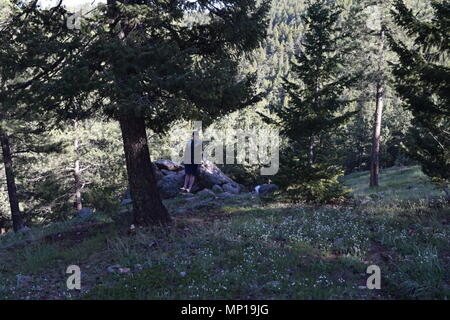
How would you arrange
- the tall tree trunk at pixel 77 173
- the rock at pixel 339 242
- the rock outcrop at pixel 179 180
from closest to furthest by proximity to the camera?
the rock at pixel 339 242, the rock outcrop at pixel 179 180, the tall tree trunk at pixel 77 173

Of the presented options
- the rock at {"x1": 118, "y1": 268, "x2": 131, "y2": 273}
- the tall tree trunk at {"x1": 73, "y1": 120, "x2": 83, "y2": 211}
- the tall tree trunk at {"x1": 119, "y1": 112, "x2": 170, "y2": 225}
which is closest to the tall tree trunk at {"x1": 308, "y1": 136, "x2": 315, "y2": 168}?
the tall tree trunk at {"x1": 119, "y1": 112, "x2": 170, "y2": 225}

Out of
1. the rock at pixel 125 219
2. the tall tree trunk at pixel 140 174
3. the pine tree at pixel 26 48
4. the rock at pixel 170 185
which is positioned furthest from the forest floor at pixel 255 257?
the rock at pixel 170 185

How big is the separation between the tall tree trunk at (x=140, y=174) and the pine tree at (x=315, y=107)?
4.37 meters

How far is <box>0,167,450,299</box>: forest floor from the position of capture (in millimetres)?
5301

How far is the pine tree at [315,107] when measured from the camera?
426 inches

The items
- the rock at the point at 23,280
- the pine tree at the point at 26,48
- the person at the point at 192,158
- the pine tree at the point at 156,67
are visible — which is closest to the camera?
the rock at the point at 23,280

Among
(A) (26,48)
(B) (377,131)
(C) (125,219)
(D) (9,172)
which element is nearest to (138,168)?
(C) (125,219)

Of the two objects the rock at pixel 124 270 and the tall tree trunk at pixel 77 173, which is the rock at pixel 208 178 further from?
the tall tree trunk at pixel 77 173

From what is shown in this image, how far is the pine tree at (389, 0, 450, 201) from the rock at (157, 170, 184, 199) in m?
10.5

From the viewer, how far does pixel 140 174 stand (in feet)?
28.5

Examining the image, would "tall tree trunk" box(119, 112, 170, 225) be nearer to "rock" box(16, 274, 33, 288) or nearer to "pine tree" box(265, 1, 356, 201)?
"rock" box(16, 274, 33, 288)

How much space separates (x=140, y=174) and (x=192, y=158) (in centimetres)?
629

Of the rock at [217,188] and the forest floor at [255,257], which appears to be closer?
the forest floor at [255,257]

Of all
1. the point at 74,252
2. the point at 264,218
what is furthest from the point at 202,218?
the point at 74,252
